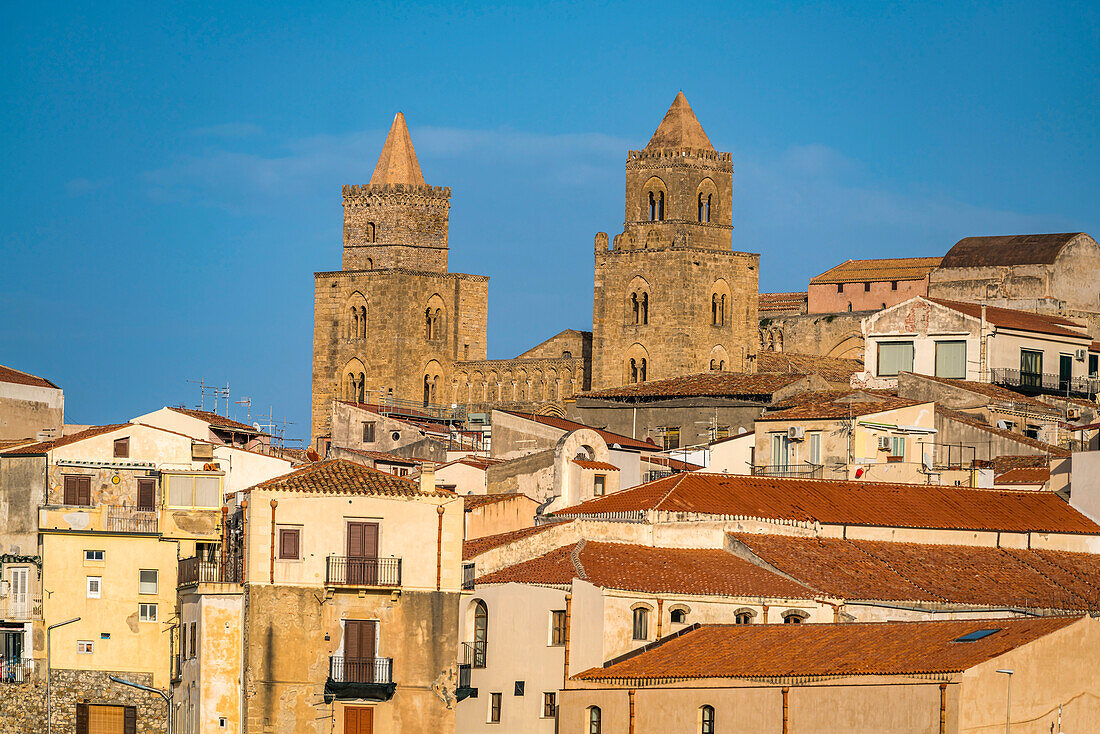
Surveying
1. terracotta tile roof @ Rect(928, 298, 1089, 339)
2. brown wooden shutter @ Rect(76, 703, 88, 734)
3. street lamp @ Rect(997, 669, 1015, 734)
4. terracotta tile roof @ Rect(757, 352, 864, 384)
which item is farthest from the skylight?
terracotta tile roof @ Rect(757, 352, 864, 384)

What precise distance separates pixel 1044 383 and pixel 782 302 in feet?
124

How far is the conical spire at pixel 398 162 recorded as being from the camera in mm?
115500

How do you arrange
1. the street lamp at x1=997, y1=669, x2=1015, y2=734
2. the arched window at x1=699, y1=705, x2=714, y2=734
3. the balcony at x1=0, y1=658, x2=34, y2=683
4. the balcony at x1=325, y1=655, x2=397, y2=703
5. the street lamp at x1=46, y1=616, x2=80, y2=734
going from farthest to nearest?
the balcony at x1=0, y1=658, x2=34, y2=683
the street lamp at x1=46, y1=616, x2=80, y2=734
the balcony at x1=325, y1=655, x2=397, y2=703
the arched window at x1=699, y1=705, x2=714, y2=734
the street lamp at x1=997, y1=669, x2=1015, y2=734

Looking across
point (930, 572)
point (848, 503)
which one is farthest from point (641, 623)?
point (848, 503)

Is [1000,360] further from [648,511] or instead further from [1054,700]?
[1054,700]

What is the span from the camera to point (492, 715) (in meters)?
48.1

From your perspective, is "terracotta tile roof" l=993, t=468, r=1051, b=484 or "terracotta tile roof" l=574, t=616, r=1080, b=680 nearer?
"terracotta tile roof" l=574, t=616, r=1080, b=680

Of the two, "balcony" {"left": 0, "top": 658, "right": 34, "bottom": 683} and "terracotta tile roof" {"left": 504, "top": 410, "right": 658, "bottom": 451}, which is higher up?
"terracotta tile roof" {"left": 504, "top": 410, "right": 658, "bottom": 451}

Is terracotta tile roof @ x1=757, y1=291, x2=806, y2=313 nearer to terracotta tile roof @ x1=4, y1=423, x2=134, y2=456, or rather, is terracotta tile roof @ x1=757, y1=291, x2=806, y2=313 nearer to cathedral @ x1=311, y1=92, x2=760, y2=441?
cathedral @ x1=311, y1=92, x2=760, y2=441

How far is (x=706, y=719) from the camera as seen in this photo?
4306cm

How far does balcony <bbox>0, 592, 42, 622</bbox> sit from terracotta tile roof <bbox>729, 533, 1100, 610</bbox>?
1569 centimetres

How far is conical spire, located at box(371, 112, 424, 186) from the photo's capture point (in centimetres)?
11550

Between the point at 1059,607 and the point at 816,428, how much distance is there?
14616mm

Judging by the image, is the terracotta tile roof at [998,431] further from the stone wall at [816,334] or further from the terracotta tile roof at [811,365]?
the stone wall at [816,334]
